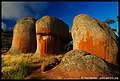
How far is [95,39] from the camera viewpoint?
389 centimetres

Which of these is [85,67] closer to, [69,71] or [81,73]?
[81,73]

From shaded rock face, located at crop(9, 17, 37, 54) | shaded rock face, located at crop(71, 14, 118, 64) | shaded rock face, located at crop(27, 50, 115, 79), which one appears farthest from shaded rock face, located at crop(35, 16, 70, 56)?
shaded rock face, located at crop(27, 50, 115, 79)

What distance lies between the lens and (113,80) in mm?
2119

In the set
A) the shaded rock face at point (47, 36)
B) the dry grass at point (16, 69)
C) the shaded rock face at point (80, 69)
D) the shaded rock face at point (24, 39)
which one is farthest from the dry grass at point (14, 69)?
the shaded rock face at point (24, 39)

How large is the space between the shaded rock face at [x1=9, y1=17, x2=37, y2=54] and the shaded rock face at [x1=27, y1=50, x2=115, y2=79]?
8467mm

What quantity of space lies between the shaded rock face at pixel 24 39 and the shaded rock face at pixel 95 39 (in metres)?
7.62

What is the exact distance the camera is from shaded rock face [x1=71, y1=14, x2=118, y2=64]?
11.8ft

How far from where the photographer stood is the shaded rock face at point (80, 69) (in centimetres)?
222

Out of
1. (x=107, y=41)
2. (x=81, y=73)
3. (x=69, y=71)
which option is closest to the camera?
(x=81, y=73)

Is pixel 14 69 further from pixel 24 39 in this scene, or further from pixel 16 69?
pixel 24 39

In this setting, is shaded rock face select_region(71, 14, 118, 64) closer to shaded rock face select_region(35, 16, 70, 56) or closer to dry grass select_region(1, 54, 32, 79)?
dry grass select_region(1, 54, 32, 79)

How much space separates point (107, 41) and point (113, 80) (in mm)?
2056

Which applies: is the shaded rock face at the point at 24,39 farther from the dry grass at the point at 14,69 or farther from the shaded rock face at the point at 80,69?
the shaded rock face at the point at 80,69

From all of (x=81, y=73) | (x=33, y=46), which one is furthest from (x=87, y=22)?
(x=33, y=46)
